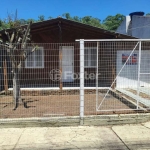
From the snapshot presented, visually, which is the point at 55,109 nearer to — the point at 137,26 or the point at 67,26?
the point at 67,26

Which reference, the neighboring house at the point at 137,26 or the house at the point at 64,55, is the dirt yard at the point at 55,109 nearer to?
the house at the point at 64,55

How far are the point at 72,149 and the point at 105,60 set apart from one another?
722 cm

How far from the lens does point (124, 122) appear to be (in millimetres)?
6641

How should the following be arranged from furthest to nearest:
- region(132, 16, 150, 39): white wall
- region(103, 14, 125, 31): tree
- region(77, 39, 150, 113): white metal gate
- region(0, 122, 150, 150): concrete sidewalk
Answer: region(103, 14, 125, 31): tree
region(132, 16, 150, 39): white wall
region(77, 39, 150, 113): white metal gate
region(0, 122, 150, 150): concrete sidewalk

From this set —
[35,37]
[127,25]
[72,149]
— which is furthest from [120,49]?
[127,25]

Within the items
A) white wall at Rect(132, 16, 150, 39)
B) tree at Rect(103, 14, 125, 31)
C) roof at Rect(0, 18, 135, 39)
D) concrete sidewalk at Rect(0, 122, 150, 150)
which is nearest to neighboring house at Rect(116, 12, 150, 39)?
white wall at Rect(132, 16, 150, 39)

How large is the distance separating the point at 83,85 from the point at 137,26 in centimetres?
1559

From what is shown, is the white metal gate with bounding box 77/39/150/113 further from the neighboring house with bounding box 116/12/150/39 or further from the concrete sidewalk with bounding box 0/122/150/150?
the neighboring house with bounding box 116/12/150/39

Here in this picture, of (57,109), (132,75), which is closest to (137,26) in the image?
(132,75)

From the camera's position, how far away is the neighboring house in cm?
1824

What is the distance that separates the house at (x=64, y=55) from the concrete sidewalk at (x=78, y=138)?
547 cm

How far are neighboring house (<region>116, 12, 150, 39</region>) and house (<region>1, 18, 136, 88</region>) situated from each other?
18.7 ft

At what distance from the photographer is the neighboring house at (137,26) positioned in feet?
59.8

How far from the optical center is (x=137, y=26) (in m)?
20.7
